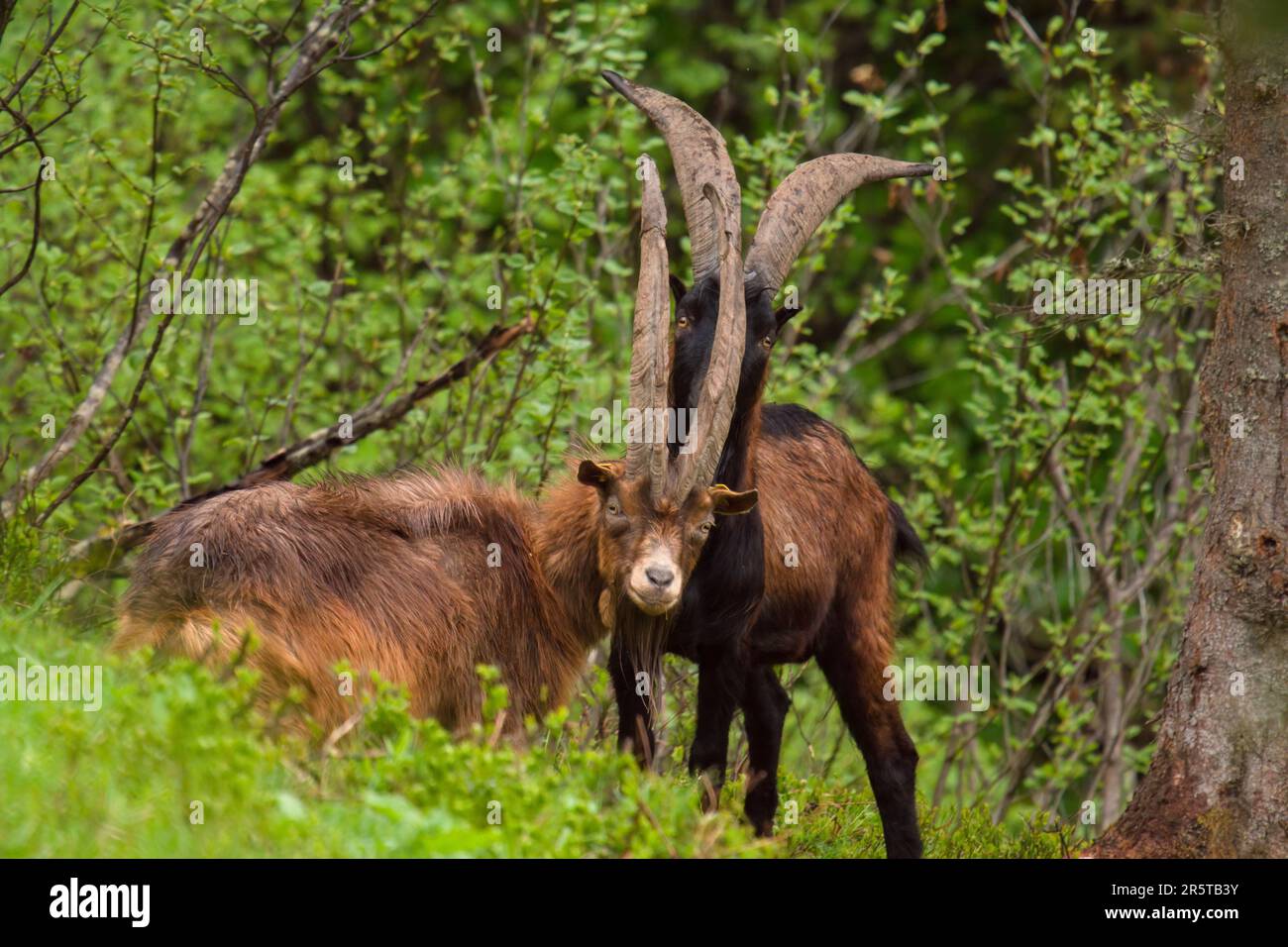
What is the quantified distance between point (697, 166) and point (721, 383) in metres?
1.33

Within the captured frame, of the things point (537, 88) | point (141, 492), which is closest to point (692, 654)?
point (141, 492)

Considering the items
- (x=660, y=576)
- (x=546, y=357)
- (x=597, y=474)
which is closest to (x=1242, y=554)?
(x=660, y=576)

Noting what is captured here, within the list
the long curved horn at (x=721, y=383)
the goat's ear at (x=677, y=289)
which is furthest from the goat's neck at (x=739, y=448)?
the goat's ear at (x=677, y=289)

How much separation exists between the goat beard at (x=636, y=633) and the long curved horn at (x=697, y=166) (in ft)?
4.51

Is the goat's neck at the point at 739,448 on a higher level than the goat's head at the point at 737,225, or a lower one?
lower

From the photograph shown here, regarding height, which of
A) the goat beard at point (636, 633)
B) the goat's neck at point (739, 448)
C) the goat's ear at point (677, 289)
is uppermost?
the goat's ear at point (677, 289)

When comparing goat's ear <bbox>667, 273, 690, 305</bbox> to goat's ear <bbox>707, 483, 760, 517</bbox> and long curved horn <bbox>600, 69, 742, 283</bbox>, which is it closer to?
long curved horn <bbox>600, 69, 742, 283</bbox>

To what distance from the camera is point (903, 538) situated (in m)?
7.86

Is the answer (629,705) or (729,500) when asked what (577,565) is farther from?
(729,500)

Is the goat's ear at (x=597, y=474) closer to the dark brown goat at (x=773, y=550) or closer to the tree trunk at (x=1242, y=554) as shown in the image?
the dark brown goat at (x=773, y=550)

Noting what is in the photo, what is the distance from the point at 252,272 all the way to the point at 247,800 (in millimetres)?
8406

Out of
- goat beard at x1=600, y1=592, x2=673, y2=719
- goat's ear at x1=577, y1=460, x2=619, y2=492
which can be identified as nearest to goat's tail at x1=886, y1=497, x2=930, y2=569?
goat beard at x1=600, y1=592, x2=673, y2=719

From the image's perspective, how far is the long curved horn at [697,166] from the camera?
262 inches
